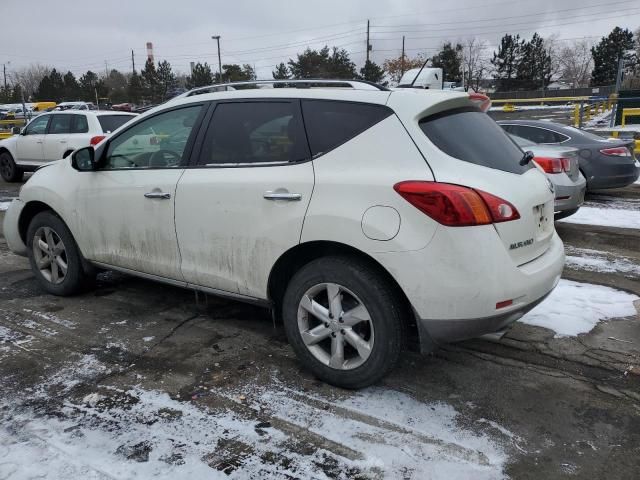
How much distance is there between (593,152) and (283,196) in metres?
7.63

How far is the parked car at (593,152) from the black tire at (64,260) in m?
7.02

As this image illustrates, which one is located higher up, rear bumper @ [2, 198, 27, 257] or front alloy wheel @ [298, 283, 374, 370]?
rear bumper @ [2, 198, 27, 257]

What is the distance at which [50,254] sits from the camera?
471cm

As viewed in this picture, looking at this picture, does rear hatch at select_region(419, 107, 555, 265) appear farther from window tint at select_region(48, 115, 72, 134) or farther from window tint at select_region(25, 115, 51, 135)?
window tint at select_region(25, 115, 51, 135)

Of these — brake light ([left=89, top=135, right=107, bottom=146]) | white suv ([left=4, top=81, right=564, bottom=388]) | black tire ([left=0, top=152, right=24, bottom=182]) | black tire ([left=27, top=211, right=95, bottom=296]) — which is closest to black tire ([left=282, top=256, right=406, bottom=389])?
white suv ([left=4, top=81, right=564, bottom=388])

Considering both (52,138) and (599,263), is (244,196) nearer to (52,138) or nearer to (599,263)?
(599,263)

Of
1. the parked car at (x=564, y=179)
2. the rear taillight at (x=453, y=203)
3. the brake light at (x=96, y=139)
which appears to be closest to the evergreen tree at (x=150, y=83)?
the brake light at (x=96, y=139)

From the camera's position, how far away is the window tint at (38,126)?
12148 millimetres

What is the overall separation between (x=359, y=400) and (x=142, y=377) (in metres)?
1.36

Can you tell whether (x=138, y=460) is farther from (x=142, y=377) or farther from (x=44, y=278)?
(x=44, y=278)

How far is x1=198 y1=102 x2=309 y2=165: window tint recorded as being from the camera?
3.24 meters

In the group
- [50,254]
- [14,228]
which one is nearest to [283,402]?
[50,254]

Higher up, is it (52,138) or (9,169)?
(52,138)

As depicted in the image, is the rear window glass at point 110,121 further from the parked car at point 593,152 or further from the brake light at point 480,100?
the brake light at point 480,100
